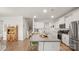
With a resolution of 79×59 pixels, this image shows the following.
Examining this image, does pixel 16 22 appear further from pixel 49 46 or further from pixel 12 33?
pixel 49 46

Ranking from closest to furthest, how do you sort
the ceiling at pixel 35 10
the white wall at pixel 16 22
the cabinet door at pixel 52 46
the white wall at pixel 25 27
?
the cabinet door at pixel 52 46 → the ceiling at pixel 35 10 → the white wall at pixel 16 22 → the white wall at pixel 25 27

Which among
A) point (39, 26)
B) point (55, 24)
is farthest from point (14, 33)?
point (55, 24)

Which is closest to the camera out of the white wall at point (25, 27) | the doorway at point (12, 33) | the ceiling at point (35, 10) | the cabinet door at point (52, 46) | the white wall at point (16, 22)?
the cabinet door at point (52, 46)

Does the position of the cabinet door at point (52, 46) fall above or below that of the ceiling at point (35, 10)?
below

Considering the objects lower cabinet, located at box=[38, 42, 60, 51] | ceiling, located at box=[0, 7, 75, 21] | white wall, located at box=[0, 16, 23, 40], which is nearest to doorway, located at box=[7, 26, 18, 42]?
white wall, located at box=[0, 16, 23, 40]

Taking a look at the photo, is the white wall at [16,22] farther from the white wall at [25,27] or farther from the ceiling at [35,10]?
the ceiling at [35,10]

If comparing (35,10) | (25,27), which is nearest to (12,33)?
(25,27)

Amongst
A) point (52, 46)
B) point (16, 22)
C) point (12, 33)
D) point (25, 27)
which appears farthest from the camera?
point (25, 27)

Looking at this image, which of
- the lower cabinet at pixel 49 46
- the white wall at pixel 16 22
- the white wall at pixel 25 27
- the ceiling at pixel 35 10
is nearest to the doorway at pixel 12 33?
the white wall at pixel 16 22

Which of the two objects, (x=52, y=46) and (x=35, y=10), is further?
(x=35, y=10)
